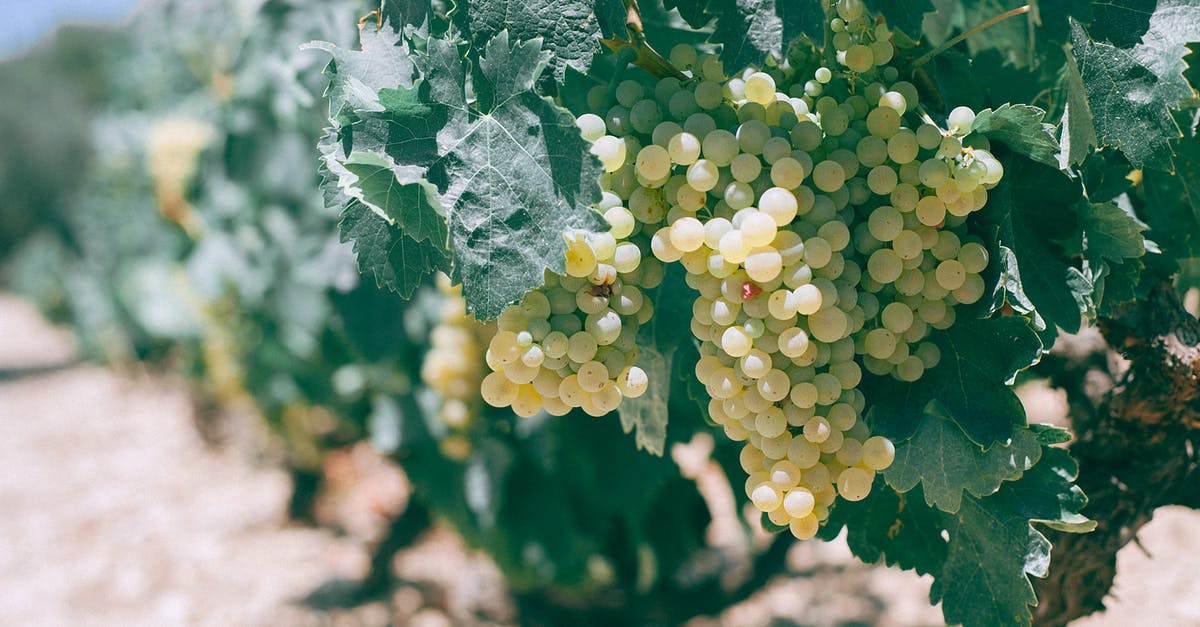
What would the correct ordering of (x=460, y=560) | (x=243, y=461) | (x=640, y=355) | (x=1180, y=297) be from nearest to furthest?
(x=640, y=355)
(x=1180, y=297)
(x=460, y=560)
(x=243, y=461)

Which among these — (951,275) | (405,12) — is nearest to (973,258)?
(951,275)

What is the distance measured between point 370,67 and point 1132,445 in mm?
1207

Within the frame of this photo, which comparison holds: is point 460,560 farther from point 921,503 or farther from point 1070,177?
point 1070,177

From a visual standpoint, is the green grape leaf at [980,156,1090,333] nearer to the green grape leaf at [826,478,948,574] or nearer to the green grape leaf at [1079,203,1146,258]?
the green grape leaf at [1079,203,1146,258]

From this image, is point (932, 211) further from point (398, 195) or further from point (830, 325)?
point (398, 195)

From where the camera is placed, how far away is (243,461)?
454 centimetres

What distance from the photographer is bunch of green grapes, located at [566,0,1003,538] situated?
92 cm

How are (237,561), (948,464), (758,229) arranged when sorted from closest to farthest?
(758,229)
(948,464)
(237,561)

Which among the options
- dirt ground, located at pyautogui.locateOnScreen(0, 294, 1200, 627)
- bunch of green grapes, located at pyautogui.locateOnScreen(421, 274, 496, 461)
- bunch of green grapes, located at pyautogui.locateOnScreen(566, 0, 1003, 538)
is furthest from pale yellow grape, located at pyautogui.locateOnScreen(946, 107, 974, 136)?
bunch of green grapes, located at pyautogui.locateOnScreen(421, 274, 496, 461)

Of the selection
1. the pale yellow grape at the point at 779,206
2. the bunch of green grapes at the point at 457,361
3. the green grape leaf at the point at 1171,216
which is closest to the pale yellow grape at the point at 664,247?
the pale yellow grape at the point at 779,206

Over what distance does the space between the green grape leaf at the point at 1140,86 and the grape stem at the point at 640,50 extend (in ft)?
1.50

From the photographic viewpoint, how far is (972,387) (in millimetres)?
997

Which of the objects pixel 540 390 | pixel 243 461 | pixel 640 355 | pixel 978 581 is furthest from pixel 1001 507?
pixel 243 461

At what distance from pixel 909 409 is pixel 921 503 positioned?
0.21 metres
